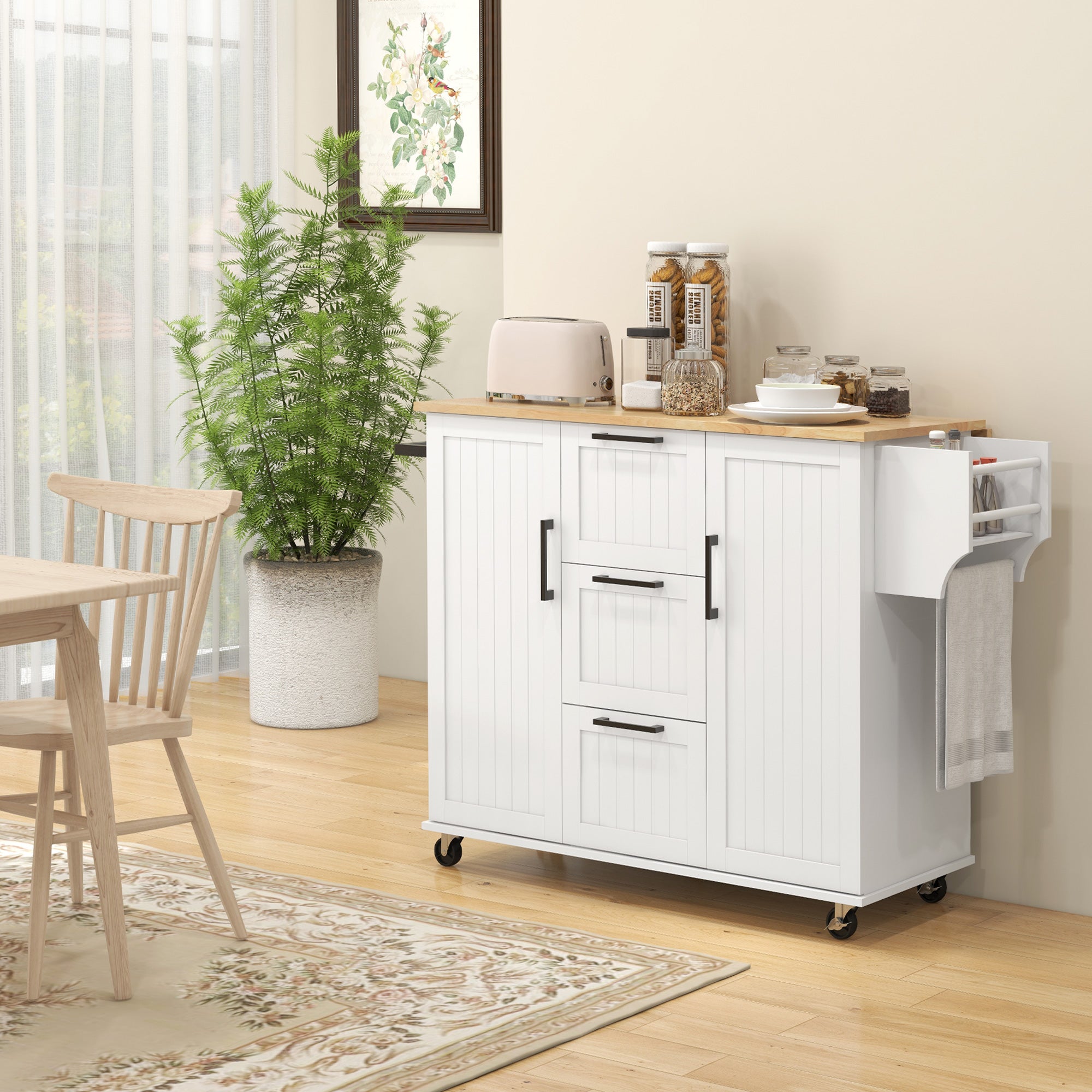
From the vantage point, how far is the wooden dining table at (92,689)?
276 centimetres

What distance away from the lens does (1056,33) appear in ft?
10.5

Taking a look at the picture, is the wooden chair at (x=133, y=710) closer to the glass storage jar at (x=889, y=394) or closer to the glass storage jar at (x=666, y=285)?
the glass storage jar at (x=666, y=285)

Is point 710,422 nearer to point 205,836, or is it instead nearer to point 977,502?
point 977,502


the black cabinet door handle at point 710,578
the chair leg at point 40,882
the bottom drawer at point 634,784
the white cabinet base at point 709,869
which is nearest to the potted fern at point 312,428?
the white cabinet base at point 709,869

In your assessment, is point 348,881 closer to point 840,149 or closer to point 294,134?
point 840,149

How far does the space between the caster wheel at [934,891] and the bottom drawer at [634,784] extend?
0.47 metres

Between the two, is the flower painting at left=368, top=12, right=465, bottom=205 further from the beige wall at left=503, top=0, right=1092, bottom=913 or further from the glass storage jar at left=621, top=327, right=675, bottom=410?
the glass storage jar at left=621, top=327, right=675, bottom=410

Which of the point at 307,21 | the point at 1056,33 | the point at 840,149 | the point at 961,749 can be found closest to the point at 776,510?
the point at 961,749

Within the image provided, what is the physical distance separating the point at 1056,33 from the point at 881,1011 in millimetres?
1774

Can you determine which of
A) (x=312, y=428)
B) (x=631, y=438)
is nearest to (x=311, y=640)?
(x=312, y=428)

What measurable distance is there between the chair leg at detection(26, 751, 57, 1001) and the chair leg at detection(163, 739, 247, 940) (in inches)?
8.8

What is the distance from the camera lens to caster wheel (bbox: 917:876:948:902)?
11.3ft

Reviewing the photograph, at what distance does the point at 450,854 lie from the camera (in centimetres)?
369

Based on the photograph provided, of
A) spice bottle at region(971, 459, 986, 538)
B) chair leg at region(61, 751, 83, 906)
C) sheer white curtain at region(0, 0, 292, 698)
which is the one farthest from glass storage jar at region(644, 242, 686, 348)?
sheer white curtain at region(0, 0, 292, 698)
